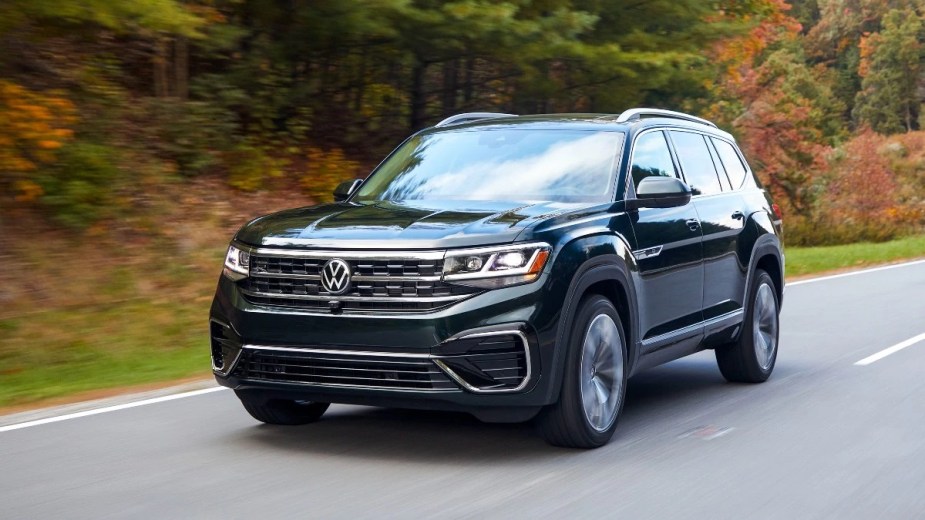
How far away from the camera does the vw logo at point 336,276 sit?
6676 mm

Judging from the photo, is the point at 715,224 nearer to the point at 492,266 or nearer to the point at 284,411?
the point at 492,266

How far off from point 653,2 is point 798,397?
12909 millimetres

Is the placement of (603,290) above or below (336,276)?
below

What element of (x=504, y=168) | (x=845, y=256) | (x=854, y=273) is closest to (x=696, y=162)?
(x=504, y=168)

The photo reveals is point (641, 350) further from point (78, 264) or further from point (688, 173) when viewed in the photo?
point (78, 264)

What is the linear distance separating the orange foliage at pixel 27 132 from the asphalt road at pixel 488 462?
5357 mm

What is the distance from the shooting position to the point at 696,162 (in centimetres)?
923

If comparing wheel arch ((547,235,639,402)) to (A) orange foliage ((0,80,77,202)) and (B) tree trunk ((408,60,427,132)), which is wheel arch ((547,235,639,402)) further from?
(B) tree trunk ((408,60,427,132))

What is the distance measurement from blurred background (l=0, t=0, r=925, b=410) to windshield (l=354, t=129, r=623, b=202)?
2846 mm

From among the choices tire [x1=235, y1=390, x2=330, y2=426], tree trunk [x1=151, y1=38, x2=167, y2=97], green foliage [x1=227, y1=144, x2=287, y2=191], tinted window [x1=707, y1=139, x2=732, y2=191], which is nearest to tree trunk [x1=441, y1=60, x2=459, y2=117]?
green foliage [x1=227, y1=144, x2=287, y2=191]

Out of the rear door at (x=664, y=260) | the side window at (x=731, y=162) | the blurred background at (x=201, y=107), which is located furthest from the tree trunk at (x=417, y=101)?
the rear door at (x=664, y=260)

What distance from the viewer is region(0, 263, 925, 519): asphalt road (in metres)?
5.96

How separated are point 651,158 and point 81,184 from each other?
327 inches

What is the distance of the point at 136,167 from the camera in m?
16.3
